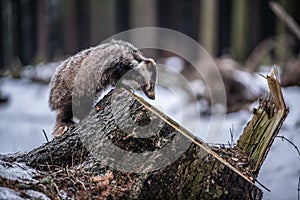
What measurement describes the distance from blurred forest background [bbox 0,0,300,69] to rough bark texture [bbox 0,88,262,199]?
208 inches

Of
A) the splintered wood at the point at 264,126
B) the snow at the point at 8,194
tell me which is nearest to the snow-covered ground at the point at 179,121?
the splintered wood at the point at 264,126

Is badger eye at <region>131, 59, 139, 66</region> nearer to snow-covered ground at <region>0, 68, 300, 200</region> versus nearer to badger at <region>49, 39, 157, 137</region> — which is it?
badger at <region>49, 39, 157, 137</region>

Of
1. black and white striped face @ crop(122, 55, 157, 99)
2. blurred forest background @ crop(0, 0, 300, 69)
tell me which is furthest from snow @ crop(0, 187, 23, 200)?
blurred forest background @ crop(0, 0, 300, 69)

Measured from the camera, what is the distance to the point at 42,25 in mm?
10664

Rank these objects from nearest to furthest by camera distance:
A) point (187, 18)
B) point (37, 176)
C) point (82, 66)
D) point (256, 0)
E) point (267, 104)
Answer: point (37, 176) → point (267, 104) → point (82, 66) → point (256, 0) → point (187, 18)

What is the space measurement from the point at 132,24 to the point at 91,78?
649 centimetres

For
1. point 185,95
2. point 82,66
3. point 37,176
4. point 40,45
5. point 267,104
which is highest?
point 40,45

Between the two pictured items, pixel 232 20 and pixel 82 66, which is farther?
pixel 232 20

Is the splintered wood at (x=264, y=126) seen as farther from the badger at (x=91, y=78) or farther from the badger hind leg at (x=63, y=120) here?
the badger hind leg at (x=63, y=120)

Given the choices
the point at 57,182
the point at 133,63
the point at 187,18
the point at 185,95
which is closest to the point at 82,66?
the point at 133,63

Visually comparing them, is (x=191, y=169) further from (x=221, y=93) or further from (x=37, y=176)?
(x=221, y=93)

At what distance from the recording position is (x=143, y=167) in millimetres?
2598

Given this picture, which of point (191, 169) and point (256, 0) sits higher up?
point (256, 0)

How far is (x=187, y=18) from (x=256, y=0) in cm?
159
